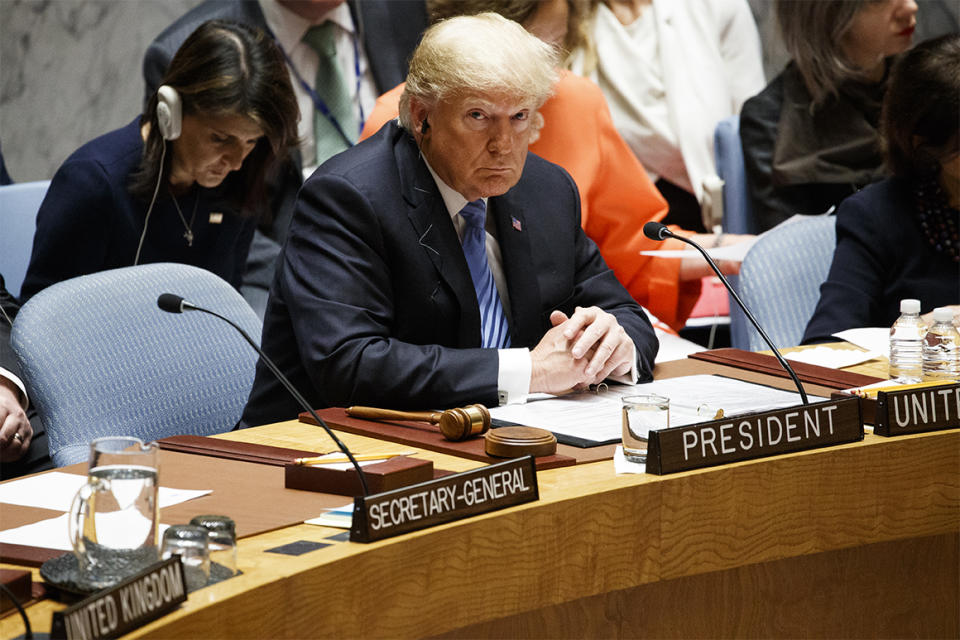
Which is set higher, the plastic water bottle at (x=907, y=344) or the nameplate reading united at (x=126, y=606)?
the nameplate reading united at (x=126, y=606)

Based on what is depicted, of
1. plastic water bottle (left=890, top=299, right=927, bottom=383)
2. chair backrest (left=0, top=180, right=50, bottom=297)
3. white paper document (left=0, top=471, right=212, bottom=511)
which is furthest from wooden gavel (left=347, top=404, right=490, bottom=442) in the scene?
chair backrest (left=0, top=180, right=50, bottom=297)

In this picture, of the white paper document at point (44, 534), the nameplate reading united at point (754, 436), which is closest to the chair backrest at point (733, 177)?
the nameplate reading united at point (754, 436)

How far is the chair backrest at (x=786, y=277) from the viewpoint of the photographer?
2.86 meters

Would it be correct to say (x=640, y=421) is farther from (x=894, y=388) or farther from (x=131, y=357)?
(x=131, y=357)

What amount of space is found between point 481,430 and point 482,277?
59 centimetres

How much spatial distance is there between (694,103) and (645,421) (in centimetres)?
279

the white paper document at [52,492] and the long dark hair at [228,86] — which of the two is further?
the long dark hair at [228,86]

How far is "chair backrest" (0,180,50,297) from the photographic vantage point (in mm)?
3158

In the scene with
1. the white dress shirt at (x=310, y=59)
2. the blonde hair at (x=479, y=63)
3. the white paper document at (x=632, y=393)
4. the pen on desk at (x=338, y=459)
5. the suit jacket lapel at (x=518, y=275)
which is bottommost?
the white paper document at (x=632, y=393)

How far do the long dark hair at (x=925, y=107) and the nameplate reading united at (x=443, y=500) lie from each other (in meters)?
1.63

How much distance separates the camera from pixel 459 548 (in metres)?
1.36

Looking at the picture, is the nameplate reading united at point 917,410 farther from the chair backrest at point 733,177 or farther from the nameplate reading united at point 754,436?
the chair backrest at point 733,177

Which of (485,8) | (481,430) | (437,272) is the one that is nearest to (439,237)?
(437,272)

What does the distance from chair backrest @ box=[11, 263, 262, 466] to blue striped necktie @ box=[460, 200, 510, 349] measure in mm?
444
